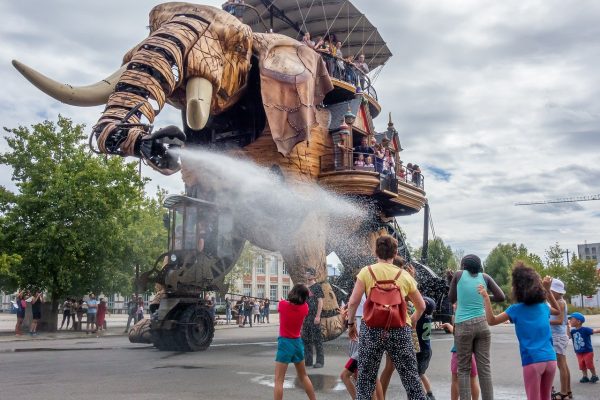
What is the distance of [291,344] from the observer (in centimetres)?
616

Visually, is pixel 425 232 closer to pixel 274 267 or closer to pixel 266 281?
pixel 266 281

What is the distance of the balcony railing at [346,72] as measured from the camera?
18.1m

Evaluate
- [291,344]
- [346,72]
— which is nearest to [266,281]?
[346,72]

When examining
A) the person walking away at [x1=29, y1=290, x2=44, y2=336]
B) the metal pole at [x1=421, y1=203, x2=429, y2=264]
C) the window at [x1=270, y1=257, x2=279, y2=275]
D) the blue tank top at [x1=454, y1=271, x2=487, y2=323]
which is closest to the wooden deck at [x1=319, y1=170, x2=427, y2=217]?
the metal pole at [x1=421, y1=203, x2=429, y2=264]

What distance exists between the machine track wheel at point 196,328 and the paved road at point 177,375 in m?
0.35

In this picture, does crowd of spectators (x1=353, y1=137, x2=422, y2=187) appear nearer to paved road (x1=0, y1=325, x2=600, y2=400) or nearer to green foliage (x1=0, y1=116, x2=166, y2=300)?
paved road (x1=0, y1=325, x2=600, y2=400)

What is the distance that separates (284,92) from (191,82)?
2572 millimetres

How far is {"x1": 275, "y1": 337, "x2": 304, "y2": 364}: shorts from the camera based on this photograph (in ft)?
20.0

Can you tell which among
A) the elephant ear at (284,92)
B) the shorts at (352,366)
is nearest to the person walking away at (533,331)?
the shorts at (352,366)

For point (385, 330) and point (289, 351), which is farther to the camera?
point (289, 351)

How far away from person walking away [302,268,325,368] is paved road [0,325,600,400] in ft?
1.04

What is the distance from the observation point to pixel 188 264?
12961mm

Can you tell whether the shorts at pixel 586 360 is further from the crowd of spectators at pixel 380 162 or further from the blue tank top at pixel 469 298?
the crowd of spectators at pixel 380 162

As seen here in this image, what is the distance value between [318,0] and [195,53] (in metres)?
11.7
